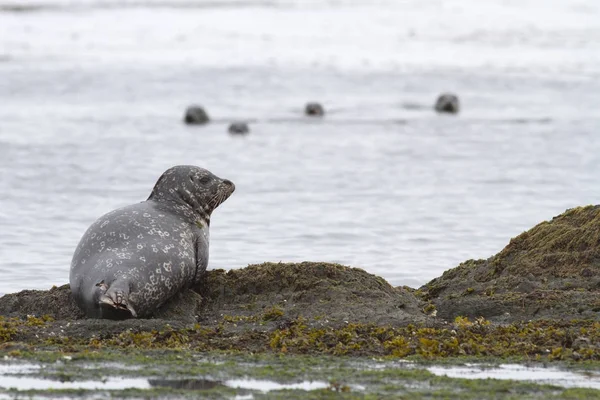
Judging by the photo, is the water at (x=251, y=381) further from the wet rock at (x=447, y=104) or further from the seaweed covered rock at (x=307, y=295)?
the wet rock at (x=447, y=104)

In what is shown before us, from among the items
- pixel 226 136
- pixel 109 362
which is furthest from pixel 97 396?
pixel 226 136

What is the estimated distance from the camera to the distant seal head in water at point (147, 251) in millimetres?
8211

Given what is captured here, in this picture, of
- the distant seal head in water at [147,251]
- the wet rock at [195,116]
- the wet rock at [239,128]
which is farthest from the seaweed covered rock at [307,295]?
the wet rock at [195,116]

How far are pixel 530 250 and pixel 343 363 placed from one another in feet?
11.0

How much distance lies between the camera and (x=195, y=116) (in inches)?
979

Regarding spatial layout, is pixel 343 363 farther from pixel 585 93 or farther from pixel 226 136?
pixel 585 93

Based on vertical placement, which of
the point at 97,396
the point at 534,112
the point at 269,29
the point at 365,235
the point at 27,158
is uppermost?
the point at 269,29

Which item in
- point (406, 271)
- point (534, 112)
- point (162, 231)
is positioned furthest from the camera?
point (534, 112)

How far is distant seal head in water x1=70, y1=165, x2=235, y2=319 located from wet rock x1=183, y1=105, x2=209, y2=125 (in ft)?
50.0

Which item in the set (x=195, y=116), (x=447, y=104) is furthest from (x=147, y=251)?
(x=447, y=104)

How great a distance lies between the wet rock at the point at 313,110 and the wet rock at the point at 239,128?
2.83 metres

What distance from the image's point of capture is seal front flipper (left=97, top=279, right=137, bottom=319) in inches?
316

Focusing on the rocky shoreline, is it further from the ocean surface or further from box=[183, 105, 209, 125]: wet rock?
box=[183, 105, 209, 125]: wet rock

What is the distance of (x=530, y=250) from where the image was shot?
32.0 feet
